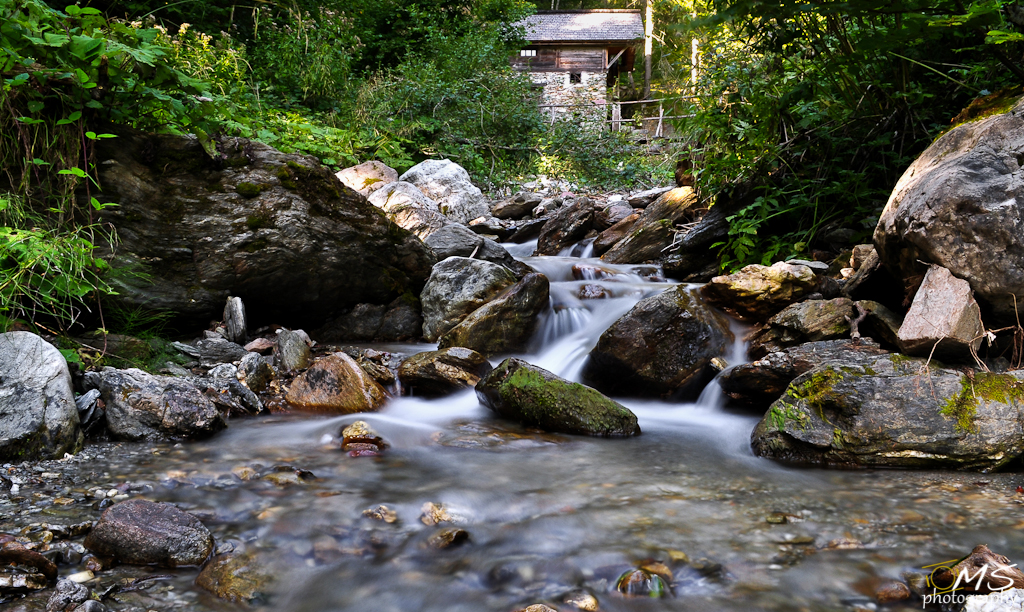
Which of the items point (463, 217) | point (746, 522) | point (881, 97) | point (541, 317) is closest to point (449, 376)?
point (541, 317)

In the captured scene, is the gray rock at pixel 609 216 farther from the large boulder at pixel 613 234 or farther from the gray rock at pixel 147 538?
the gray rock at pixel 147 538

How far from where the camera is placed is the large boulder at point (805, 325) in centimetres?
436

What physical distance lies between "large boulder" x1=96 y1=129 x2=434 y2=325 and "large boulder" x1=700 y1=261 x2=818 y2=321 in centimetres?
343

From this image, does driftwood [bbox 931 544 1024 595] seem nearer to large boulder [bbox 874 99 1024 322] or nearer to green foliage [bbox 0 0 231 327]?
large boulder [bbox 874 99 1024 322]

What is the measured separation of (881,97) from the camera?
18.4ft

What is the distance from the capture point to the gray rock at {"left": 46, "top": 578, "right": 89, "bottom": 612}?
6.11 ft

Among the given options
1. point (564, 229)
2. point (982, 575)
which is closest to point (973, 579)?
point (982, 575)

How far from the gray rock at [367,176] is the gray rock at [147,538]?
774cm

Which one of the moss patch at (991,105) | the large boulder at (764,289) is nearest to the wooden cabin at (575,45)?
the large boulder at (764,289)

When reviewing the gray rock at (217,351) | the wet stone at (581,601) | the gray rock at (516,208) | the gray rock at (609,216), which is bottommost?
the wet stone at (581,601)

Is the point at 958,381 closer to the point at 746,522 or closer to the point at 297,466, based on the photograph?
the point at 746,522

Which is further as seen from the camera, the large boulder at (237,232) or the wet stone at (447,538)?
the large boulder at (237,232)

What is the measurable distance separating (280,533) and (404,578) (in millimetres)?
620

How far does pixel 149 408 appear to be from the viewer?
354 centimetres
